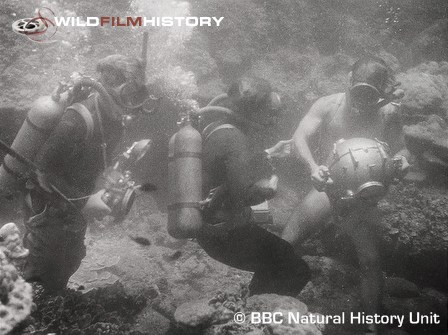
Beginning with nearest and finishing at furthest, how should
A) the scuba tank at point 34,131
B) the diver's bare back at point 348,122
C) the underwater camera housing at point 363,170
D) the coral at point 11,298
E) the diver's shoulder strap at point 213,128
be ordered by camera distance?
1. the coral at point 11,298
2. the scuba tank at point 34,131
3. the diver's shoulder strap at point 213,128
4. the underwater camera housing at point 363,170
5. the diver's bare back at point 348,122

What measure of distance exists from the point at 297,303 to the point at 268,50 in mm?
6351

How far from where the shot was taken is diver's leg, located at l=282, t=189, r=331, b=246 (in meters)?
5.05

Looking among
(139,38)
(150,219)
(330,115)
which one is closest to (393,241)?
(330,115)

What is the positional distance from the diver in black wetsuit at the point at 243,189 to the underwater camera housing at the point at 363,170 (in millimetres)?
865

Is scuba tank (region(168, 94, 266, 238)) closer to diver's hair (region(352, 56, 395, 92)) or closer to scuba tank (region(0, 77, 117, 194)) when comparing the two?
scuba tank (region(0, 77, 117, 194))

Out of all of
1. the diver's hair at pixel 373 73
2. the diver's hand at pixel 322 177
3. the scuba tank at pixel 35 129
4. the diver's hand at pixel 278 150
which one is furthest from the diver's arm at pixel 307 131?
the scuba tank at pixel 35 129

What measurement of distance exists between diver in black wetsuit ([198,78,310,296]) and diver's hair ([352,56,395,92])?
152cm

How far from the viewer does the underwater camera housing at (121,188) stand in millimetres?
3195

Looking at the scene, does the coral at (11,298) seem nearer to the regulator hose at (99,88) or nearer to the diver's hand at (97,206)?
the diver's hand at (97,206)

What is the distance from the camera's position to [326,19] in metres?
8.59

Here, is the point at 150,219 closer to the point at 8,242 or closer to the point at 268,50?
the point at 8,242

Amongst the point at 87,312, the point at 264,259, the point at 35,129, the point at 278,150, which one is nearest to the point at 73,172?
the point at 35,129

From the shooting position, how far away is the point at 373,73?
4.40 m

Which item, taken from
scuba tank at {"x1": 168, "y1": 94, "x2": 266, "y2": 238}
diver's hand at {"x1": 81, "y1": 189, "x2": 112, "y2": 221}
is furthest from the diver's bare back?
diver's hand at {"x1": 81, "y1": 189, "x2": 112, "y2": 221}
